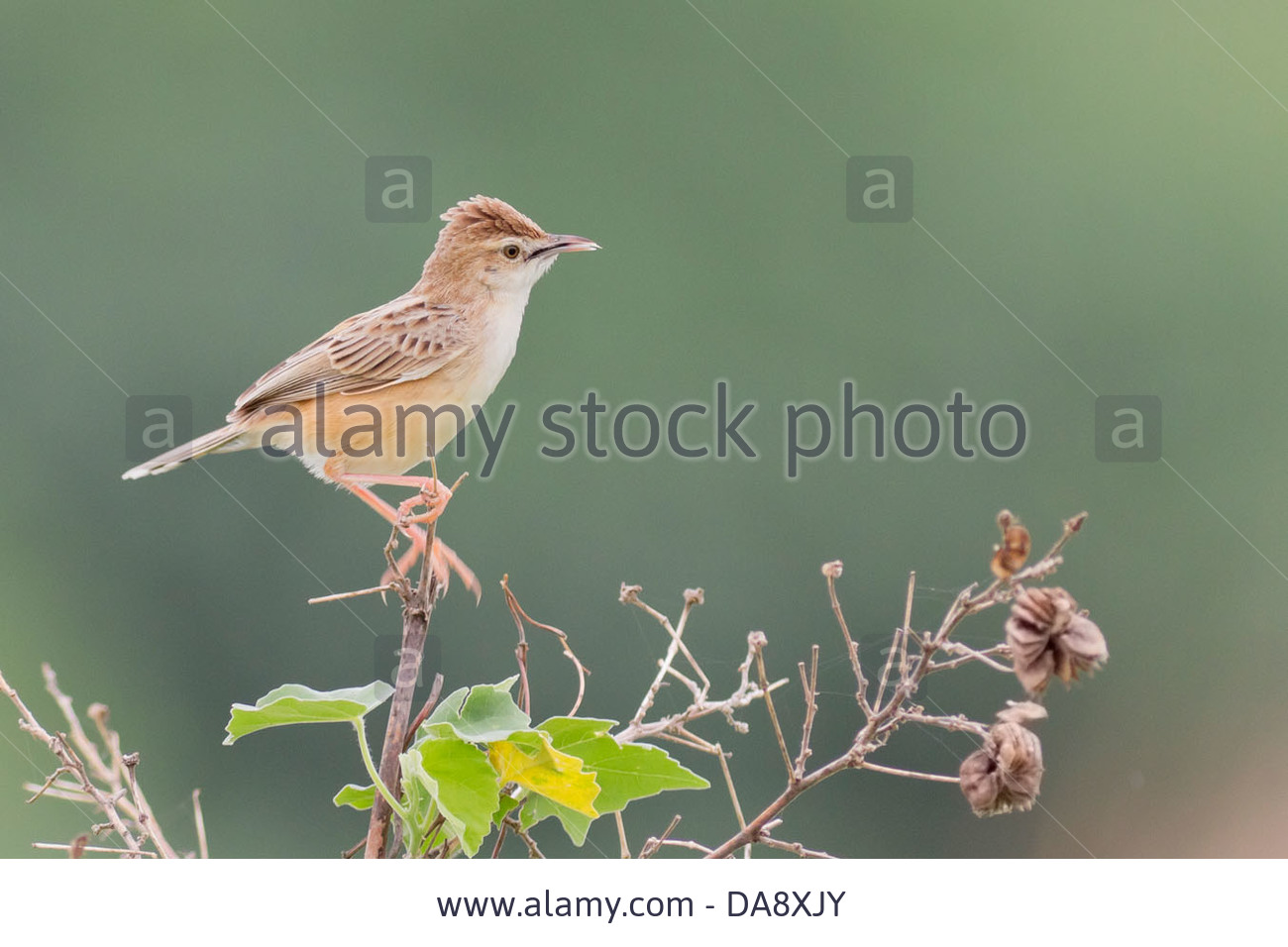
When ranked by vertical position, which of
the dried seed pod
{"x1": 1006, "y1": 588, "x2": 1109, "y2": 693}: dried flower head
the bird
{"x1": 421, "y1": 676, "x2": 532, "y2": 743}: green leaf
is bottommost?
{"x1": 421, "y1": 676, "x2": 532, "y2": 743}: green leaf

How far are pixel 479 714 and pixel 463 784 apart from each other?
0.07 metres

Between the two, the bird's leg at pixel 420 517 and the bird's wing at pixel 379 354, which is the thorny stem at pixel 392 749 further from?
the bird's wing at pixel 379 354

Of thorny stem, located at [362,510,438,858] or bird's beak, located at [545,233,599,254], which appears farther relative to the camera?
bird's beak, located at [545,233,599,254]

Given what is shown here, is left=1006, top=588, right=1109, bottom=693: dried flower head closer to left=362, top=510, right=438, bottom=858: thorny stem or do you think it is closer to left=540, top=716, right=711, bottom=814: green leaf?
left=540, top=716, right=711, bottom=814: green leaf

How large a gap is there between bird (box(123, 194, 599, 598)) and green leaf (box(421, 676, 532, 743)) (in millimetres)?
1506

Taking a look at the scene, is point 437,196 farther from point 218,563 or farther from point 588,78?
point 218,563

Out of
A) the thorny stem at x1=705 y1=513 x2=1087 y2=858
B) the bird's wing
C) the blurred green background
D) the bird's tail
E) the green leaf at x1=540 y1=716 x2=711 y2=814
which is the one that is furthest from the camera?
the blurred green background

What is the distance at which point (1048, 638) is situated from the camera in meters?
1.17

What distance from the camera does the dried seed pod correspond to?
1.18 m

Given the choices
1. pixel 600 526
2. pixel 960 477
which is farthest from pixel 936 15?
pixel 600 526

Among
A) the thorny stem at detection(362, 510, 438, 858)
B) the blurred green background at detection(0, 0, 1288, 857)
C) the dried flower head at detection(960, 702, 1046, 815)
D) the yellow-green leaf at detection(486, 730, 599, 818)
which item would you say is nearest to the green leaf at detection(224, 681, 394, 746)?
the thorny stem at detection(362, 510, 438, 858)

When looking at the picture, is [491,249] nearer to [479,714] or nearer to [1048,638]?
[479,714]

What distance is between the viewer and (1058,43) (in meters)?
10.4

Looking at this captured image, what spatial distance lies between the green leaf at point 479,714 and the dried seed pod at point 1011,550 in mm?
436
